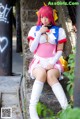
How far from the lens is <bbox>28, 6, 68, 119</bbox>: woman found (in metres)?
4.21

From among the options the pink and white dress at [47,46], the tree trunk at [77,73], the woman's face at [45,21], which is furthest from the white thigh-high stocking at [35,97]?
the tree trunk at [77,73]

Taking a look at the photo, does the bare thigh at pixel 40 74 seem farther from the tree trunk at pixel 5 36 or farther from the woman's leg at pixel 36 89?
the tree trunk at pixel 5 36

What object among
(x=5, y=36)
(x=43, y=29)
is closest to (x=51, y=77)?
(x=43, y=29)

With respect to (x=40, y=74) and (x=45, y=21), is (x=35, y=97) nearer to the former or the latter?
(x=40, y=74)

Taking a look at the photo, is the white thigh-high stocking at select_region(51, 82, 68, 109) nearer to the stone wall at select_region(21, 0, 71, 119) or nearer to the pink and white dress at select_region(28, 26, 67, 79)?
the pink and white dress at select_region(28, 26, 67, 79)

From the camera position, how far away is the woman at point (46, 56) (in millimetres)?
4211

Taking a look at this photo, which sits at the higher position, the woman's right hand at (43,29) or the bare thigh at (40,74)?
the woman's right hand at (43,29)

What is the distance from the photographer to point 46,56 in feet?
14.7

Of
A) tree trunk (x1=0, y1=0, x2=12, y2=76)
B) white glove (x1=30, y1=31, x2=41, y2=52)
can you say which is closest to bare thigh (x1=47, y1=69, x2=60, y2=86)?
white glove (x1=30, y1=31, x2=41, y2=52)

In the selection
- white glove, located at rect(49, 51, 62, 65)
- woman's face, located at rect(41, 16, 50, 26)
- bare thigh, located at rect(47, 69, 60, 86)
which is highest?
woman's face, located at rect(41, 16, 50, 26)

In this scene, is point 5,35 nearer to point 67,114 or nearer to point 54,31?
point 54,31

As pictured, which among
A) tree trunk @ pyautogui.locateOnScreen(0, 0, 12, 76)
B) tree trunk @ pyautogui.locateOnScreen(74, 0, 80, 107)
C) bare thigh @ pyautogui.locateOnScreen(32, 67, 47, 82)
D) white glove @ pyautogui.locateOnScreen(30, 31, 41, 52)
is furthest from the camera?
tree trunk @ pyautogui.locateOnScreen(0, 0, 12, 76)

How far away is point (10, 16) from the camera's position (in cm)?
755

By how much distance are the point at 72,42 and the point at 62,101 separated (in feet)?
3.59
